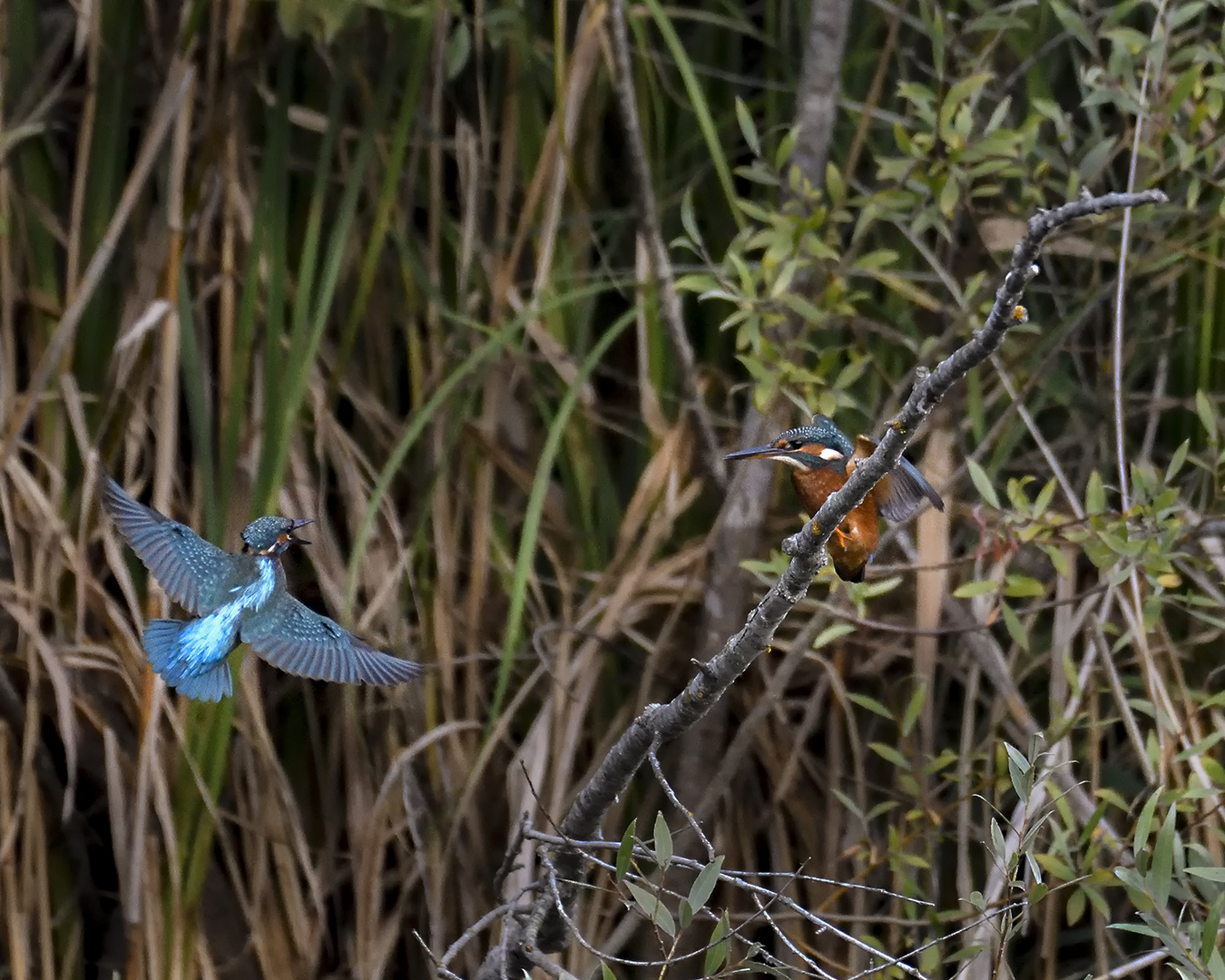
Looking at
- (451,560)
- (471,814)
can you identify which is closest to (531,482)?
(451,560)

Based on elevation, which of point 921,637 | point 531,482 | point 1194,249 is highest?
point 1194,249

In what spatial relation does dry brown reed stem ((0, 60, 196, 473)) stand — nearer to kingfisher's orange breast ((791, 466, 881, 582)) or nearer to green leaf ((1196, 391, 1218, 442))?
kingfisher's orange breast ((791, 466, 881, 582))

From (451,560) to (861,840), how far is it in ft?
2.10

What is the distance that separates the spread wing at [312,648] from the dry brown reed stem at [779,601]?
223 millimetres

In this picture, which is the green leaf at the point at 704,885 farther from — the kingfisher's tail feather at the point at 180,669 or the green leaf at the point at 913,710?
the green leaf at the point at 913,710

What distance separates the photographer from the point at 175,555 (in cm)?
152

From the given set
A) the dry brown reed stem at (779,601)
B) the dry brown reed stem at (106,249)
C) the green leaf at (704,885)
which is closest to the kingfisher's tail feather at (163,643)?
the dry brown reed stem at (779,601)

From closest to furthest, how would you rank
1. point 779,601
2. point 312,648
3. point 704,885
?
point 704,885 < point 779,601 < point 312,648

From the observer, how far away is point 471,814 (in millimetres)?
2049

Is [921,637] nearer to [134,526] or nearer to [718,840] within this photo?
[718,840]

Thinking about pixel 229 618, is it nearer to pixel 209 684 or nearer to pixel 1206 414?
pixel 209 684

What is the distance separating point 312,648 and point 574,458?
89cm

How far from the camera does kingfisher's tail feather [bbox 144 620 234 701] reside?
1335mm

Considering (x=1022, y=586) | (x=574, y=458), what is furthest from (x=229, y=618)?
(x=1022, y=586)
